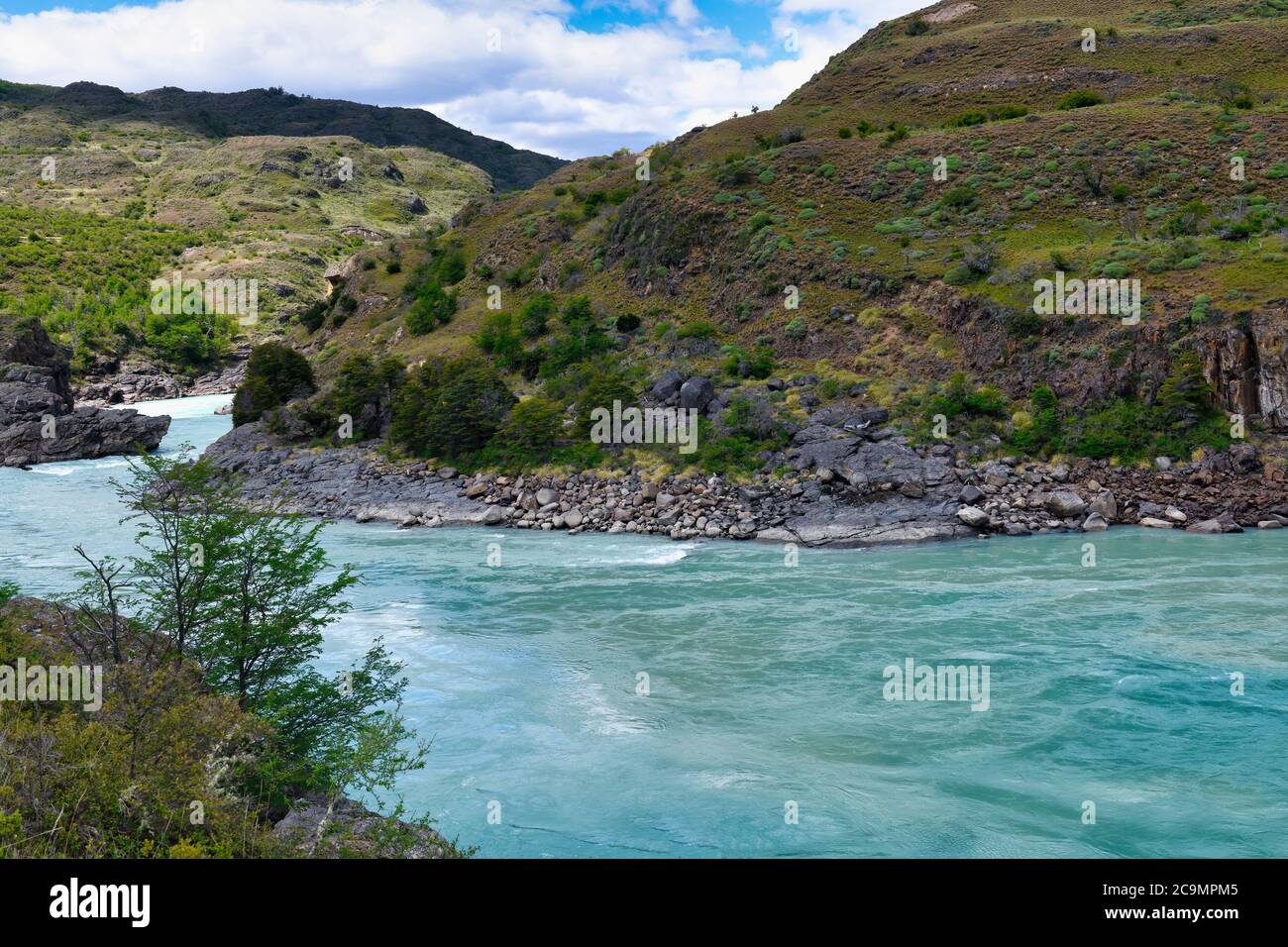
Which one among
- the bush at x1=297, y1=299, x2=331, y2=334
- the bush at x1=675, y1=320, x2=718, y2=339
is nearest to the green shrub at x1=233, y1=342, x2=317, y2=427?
the bush at x1=297, y1=299, x2=331, y2=334

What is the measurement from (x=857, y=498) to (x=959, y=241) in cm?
1824

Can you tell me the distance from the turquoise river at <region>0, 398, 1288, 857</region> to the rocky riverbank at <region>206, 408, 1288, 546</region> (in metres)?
1.37

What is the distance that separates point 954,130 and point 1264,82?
2144 cm

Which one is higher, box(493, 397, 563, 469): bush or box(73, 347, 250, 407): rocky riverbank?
box(73, 347, 250, 407): rocky riverbank

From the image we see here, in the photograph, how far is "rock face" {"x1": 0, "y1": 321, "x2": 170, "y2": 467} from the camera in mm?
48344

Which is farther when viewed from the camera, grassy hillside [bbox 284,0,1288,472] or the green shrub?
the green shrub

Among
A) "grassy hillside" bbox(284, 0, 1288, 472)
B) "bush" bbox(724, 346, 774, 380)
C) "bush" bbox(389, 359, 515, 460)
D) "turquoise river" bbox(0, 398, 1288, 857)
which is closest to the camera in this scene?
"turquoise river" bbox(0, 398, 1288, 857)

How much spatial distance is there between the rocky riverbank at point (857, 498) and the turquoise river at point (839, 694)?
1371 mm

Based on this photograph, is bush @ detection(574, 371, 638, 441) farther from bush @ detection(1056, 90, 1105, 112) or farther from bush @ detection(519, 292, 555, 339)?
bush @ detection(1056, 90, 1105, 112)

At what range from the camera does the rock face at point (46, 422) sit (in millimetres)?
48344

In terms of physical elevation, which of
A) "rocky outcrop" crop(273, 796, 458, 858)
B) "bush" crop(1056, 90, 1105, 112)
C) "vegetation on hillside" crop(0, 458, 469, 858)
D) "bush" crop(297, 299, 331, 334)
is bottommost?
"rocky outcrop" crop(273, 796, 458, 858)

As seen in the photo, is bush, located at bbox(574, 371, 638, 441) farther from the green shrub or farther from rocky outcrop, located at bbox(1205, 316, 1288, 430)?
rocky outcrop, located at bbox(1205, 316, 1288, 430)

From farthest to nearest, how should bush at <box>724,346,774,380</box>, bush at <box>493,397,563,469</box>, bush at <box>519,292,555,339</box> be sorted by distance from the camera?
1. bush at <box>519,292,555,339</box>
2. bush at <box>724,346,774,380</box>
3. bush at <box>493,397,563,469</box>

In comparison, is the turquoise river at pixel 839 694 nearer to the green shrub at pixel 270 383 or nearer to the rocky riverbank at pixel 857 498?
the rocky riverbank at pixel 857 498
